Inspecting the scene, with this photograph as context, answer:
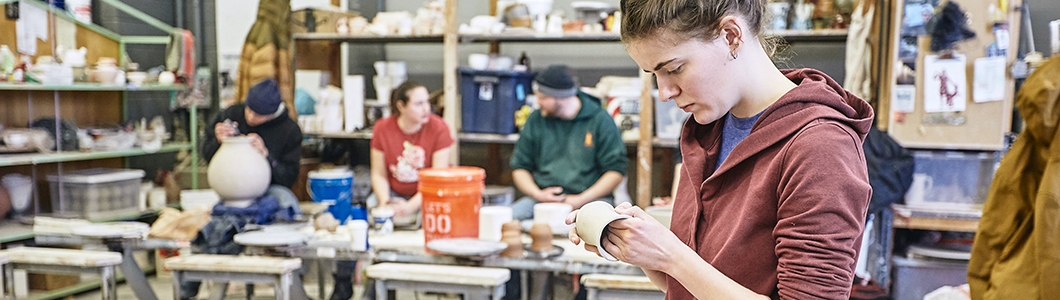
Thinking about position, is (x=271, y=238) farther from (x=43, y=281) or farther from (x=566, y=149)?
(x=43, y=281)

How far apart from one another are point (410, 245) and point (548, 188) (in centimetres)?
144

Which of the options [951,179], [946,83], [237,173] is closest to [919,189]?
[951,179]

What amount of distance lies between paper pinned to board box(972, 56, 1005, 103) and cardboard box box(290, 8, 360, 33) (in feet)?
12.1

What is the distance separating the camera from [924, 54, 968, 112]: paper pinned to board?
3.42 meters

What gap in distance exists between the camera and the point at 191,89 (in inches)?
202

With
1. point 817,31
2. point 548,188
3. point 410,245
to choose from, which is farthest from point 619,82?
point 410,245

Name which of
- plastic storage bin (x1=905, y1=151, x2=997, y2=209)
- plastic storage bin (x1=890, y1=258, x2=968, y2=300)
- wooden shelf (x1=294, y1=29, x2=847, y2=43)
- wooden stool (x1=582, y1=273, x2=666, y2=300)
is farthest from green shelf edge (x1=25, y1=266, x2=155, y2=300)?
plastic storage bin (x1=905, y1=151, x2=997, y2=209)

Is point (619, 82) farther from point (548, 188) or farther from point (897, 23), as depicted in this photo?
point (897, 23)

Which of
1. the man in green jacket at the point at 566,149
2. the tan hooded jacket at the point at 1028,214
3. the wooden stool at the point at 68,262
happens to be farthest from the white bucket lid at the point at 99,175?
the tan hooded jacket at the point at 1028,214

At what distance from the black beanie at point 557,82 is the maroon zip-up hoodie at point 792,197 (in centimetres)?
267

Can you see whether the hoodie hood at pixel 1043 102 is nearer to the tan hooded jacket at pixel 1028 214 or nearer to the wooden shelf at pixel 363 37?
the tan hooded jacket at pixel 1028 214

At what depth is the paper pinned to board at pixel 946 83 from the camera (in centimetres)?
342

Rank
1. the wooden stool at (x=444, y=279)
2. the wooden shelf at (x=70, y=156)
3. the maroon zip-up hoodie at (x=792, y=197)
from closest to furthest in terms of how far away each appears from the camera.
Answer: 1. the maroon zip-up hoodie at (x=792, y=197)
2. the wooden stool at (x=444, y=279)
3. the wooden shelf at (x=70, y=156)

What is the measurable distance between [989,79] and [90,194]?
5055 mm
